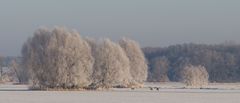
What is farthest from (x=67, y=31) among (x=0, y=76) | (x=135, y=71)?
(x=0, y=76)

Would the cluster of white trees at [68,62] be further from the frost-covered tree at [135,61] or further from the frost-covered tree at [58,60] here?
the frost-covered tree at [135,61]

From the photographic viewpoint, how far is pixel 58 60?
8181 cm

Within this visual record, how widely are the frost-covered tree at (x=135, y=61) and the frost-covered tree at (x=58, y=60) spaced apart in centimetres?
2391

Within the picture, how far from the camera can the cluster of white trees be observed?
267ft

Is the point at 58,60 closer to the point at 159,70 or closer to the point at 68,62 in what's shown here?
the point at 68,62

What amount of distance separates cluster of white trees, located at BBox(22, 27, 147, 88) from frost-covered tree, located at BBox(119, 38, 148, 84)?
753 inches

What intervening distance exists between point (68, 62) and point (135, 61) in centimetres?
2975

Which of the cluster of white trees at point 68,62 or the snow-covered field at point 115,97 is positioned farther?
the cluster of white trees at point 68,62

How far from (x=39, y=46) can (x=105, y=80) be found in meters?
9.76

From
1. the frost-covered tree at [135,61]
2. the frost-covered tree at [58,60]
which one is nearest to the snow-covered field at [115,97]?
the frost-covered tree at [58,60]

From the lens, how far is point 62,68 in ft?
266

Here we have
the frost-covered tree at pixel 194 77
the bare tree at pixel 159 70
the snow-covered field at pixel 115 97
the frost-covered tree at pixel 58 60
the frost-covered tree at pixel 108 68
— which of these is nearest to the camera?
the snow-covered field at pixel 115 97

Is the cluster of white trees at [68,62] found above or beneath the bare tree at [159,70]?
beneath

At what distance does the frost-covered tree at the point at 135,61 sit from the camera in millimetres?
108062
